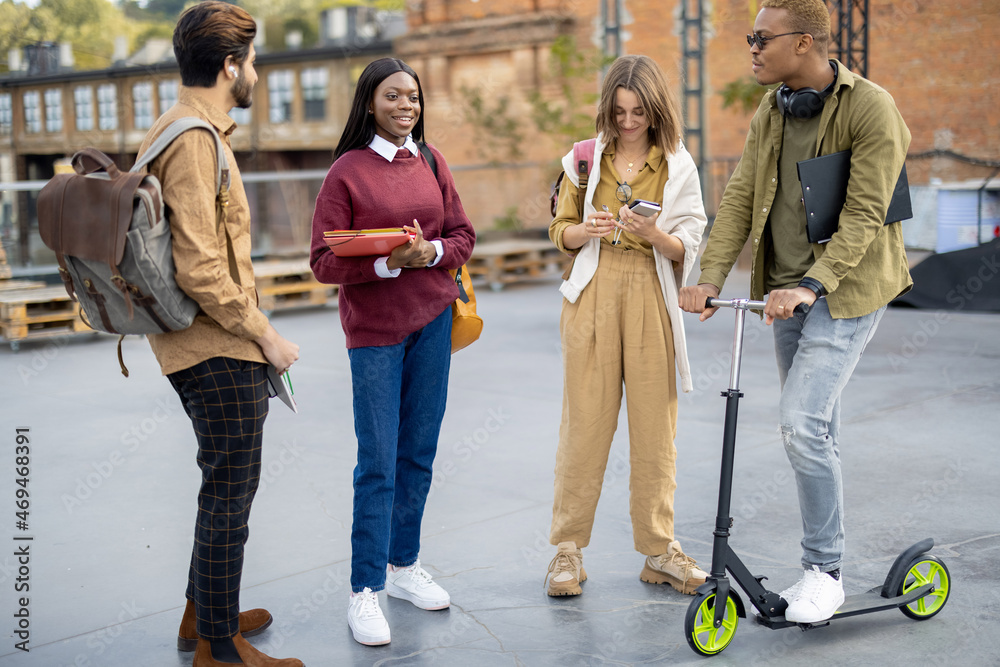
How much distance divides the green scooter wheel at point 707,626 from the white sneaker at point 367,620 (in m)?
1.00

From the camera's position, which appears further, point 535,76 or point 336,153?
point 535,76

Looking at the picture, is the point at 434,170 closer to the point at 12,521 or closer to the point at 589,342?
the point at 589,342

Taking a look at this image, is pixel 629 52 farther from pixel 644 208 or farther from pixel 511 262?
pixel 644 208

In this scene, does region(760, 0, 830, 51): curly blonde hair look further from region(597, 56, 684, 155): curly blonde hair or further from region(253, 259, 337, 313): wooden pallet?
region(253, 259, 337, 313): wooden pallet

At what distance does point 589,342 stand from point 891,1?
17.1 meters

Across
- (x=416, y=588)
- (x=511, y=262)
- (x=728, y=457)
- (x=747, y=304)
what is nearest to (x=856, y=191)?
(x=747, y=304)

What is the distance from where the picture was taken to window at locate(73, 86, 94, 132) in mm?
30984

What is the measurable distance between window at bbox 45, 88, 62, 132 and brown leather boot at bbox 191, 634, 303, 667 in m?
21.8

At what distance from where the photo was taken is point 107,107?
33219mm

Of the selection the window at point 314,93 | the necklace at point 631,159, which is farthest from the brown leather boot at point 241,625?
the window at point 314,93

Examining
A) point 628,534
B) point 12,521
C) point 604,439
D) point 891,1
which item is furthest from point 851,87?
point 891,1

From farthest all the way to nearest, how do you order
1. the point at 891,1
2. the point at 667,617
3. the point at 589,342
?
the point at 891,1, the point at 589,342, the point at 667,617

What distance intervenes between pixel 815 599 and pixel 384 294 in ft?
5.72

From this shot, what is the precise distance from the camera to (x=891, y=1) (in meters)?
17.9
